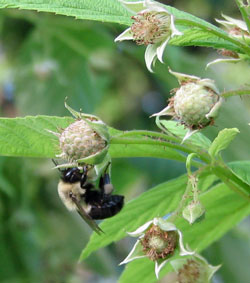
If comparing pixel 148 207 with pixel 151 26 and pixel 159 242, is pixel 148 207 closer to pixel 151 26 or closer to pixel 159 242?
pixel 159 242

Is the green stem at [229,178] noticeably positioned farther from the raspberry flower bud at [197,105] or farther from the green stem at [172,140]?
the raspberry flower bud at [197,105]

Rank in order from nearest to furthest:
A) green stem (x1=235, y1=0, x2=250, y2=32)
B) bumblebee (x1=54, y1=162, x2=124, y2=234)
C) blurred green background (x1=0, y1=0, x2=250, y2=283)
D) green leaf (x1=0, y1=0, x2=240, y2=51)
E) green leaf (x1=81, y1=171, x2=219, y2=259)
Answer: green stem (x1=235, y1=0, x2=250, y2=32) < green leaf (x1=0, y1=0, x2=240, y2=51) < green leaf (x1=81, y1=171, x2=219, y2=259) < bumblebee (x1=54, y1=162, x2=124, y2=234) < blurred green background (x1=0, y1=0, x2=250, y2=283)

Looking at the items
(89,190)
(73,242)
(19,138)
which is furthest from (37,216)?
(19,138)

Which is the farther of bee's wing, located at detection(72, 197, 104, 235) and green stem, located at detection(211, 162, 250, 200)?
bee's wing, located at detection(72, 197, 104, 235)

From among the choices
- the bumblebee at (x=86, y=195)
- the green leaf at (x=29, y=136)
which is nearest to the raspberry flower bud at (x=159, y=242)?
the green leaf at (x=29, y=136)

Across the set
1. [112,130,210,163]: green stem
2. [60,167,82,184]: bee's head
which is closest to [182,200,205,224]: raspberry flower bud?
[112,130,210,163]: green stem

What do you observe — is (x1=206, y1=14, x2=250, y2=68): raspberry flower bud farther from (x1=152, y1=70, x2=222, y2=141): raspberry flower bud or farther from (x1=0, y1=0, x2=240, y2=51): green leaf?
(x1=152, y1=70, x2=222, y2=141): raspberry flower bud

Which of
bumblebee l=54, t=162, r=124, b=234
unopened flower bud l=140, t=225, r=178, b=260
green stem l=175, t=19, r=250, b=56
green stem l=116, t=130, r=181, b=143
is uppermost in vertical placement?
green stem l=175, t=19, r=250, b=56
